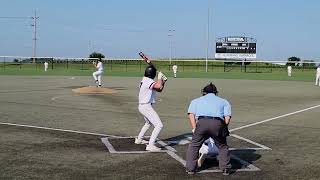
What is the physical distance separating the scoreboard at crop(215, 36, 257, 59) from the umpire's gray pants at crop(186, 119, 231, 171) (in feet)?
228

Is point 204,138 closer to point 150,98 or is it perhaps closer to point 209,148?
point 209,148

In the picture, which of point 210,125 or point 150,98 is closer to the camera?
point 210,125

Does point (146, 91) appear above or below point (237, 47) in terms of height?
below

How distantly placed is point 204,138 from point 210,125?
0.96 ft

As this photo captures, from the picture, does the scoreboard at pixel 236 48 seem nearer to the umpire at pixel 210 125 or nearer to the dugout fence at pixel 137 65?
the dugout fence at pixel 137 65

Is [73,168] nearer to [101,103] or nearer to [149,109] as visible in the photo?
[149,109]

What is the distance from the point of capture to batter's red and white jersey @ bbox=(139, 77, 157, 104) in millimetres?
9711

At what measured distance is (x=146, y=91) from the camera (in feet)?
32.4

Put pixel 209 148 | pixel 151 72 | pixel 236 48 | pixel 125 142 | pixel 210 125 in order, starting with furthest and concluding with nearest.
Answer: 1. pixel 236 48
2. pixel 125 142
3. pixel 151 72
4. pixel 209 148
5. pixel 210 125

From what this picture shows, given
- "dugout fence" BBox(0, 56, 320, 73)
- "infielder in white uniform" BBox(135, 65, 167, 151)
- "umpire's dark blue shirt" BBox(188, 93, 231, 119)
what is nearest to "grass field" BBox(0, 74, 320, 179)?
"infielder in white uniform" BBox(135, 65, 167, 151)

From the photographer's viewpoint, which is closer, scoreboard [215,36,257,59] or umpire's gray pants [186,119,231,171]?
umpire's gray pants [186,119,231,171]

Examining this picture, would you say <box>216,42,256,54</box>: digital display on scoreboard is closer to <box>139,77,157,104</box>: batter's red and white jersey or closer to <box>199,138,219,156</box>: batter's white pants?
<box>139,77,157,104</box>: batter's red and white jersey

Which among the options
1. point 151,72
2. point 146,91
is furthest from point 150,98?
point 151,72

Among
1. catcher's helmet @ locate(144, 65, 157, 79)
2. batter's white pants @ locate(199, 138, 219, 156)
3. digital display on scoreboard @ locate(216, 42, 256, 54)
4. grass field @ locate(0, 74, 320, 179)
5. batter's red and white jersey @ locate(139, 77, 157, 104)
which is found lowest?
grass field @ locate(0, 74, 320, 179)
